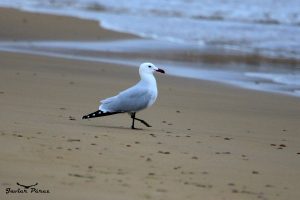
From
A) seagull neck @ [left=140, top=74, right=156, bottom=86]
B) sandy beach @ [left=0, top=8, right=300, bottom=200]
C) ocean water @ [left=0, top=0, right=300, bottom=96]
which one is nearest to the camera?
sandy beach @ [left=0, top=8, right=300, bottom=200]

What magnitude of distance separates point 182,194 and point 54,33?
15312mm

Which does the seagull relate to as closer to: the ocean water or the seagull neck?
the seagull neck

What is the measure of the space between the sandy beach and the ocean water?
6.59ft

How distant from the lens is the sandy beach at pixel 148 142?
17.2 ft

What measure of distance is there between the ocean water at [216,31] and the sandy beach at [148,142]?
201 cm

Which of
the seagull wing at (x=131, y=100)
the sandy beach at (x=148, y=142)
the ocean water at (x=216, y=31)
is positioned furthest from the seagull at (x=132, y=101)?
the ocean water at (x=216, y=31)

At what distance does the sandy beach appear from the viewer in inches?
207

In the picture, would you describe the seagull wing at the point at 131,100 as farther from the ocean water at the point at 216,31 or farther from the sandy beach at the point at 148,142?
the ocean water at the point at 216,31

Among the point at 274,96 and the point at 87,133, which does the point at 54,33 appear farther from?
the point at 87,133

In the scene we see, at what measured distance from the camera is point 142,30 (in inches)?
856

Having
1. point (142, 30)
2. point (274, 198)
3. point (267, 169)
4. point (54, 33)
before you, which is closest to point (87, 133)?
point (267, 169)

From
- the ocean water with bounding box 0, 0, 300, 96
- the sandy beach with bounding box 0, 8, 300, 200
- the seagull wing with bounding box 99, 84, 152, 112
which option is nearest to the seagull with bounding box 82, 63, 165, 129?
the seagull wing with bounding box 99, 84, 152, 112

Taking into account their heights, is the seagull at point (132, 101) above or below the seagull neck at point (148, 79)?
below

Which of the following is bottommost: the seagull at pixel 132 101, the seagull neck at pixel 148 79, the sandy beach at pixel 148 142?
the sandy beach at pixel 148 142
